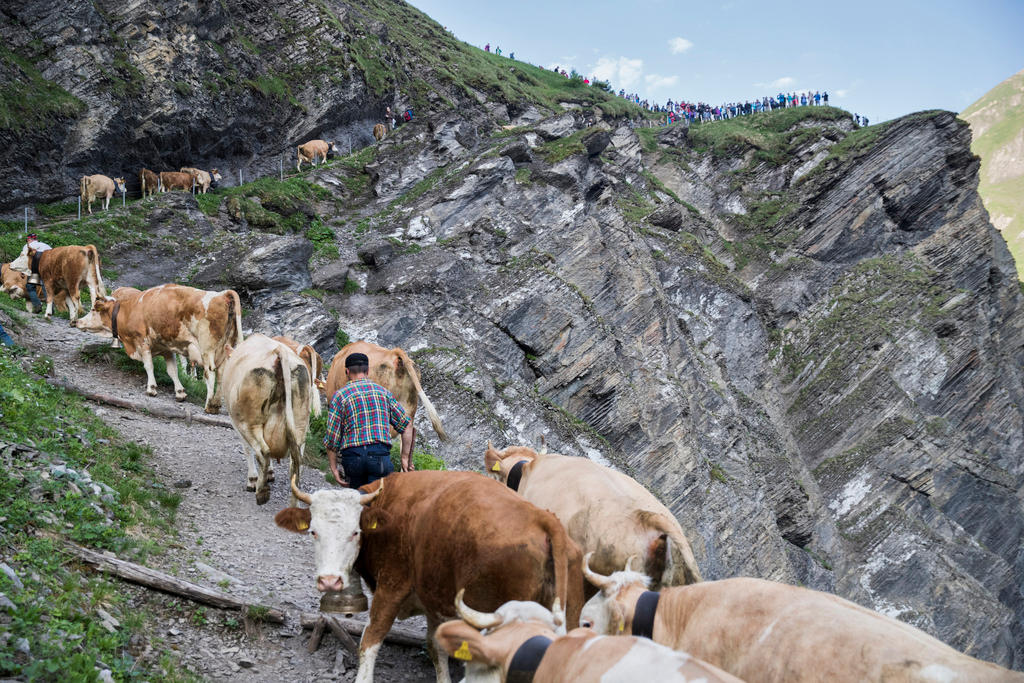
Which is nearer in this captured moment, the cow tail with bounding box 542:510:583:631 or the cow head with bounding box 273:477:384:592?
the cow tail with bounding box 542:510:583:631

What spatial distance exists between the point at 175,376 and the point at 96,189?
17.5 m

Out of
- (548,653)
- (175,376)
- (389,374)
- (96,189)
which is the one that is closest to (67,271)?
(175,376)

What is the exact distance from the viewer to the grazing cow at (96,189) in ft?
84.7

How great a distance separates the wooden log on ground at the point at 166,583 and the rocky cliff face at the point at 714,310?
11.5 meters

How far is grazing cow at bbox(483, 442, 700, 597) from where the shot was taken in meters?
6.05

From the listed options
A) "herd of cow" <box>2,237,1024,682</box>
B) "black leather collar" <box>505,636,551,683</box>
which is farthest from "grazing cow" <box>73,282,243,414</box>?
"black leather collar" <box>505,636,551,683</box>

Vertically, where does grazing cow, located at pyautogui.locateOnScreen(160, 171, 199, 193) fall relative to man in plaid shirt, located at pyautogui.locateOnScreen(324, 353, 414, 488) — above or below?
above

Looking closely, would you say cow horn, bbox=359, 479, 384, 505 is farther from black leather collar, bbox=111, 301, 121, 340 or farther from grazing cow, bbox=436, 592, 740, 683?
black leather collar, bbox=111, 301, 121, 340

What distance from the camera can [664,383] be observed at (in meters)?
29.8

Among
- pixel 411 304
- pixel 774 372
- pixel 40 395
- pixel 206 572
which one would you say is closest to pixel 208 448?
pixel 40 395

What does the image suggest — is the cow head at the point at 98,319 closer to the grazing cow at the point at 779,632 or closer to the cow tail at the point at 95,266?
the cow tail at the point at 95,266

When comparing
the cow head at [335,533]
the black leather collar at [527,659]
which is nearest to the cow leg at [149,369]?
the cow head at [335,533]

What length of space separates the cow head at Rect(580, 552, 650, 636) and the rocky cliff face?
42.0ft

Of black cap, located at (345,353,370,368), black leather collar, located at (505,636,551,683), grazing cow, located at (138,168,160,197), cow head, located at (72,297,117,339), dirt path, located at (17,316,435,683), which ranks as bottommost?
dirt path, located at (17,316,435,683)
